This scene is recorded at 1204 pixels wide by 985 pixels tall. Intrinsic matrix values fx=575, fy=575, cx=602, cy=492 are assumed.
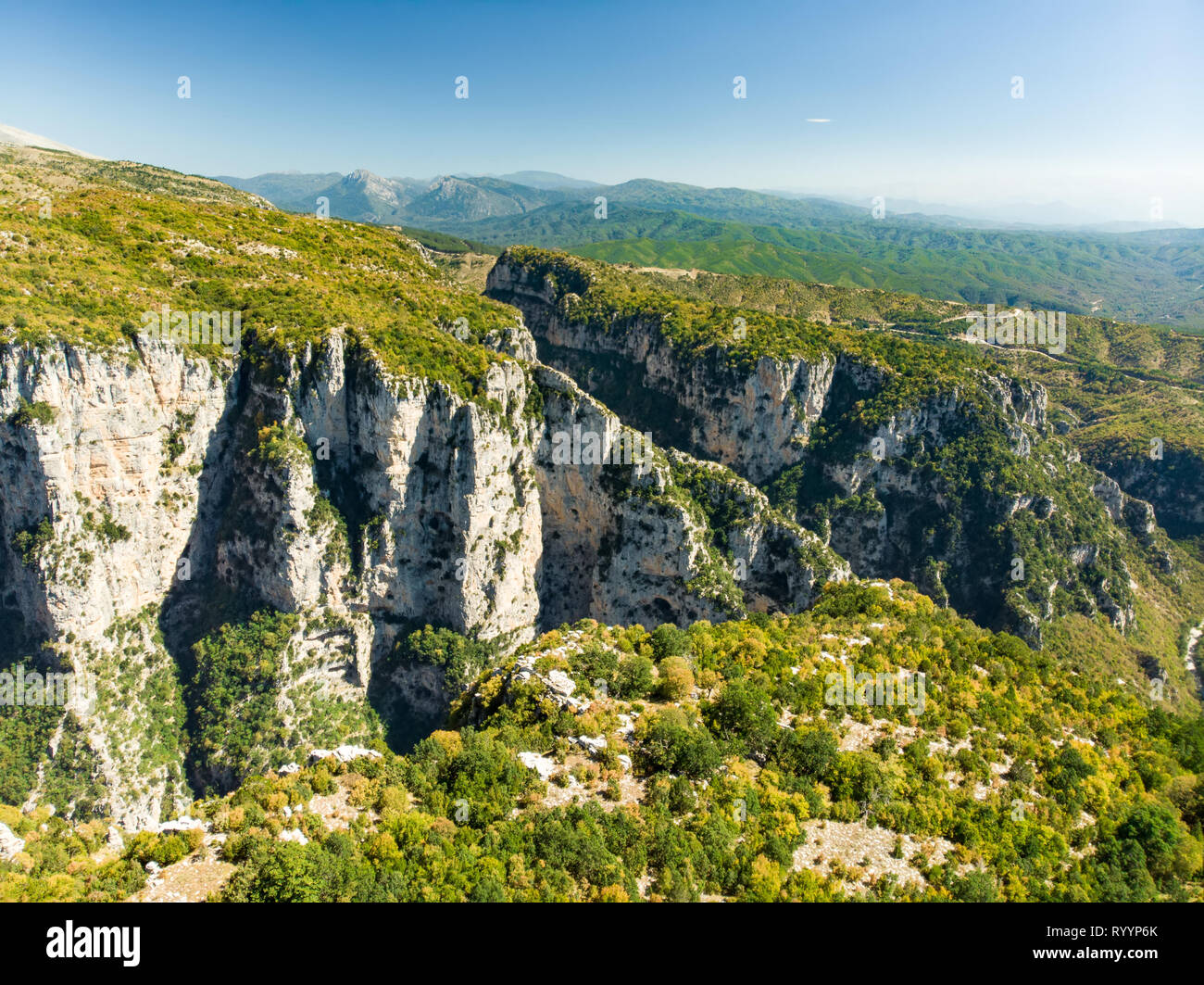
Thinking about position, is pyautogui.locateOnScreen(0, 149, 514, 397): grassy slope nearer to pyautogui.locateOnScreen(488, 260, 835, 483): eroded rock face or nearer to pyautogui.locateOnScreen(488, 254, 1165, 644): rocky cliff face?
pyautogui.locateOnScreen(488, 260, 835, 483): eroded rock face

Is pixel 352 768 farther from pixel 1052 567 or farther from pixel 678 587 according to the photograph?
pixel 1052 567

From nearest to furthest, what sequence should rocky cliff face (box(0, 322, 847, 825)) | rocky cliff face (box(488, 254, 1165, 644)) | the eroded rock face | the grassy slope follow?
rocky cliff face (box(0, 322, 847, 825)), the grassy slope, rocky cliff face (box(488, 254, 1165, 644)), the eroded rock face

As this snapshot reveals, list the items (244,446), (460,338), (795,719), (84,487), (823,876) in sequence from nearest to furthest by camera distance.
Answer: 1. (823,876)
2. (795,719)
3. (84,487)
4. (244,446)
5. (460,338)

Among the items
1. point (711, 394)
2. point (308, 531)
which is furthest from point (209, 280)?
point (711, 394)

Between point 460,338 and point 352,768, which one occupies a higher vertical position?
point 460,338

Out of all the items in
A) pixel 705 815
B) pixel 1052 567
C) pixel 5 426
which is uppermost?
pixel 5 426

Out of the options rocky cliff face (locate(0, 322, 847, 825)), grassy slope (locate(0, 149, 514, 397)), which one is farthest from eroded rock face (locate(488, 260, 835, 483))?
grassy slope (locate(0, 149, 514, 397))

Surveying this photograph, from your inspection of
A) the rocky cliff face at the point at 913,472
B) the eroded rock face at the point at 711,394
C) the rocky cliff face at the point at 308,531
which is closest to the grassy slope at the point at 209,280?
the rocky cliff face at the point at 308,531
